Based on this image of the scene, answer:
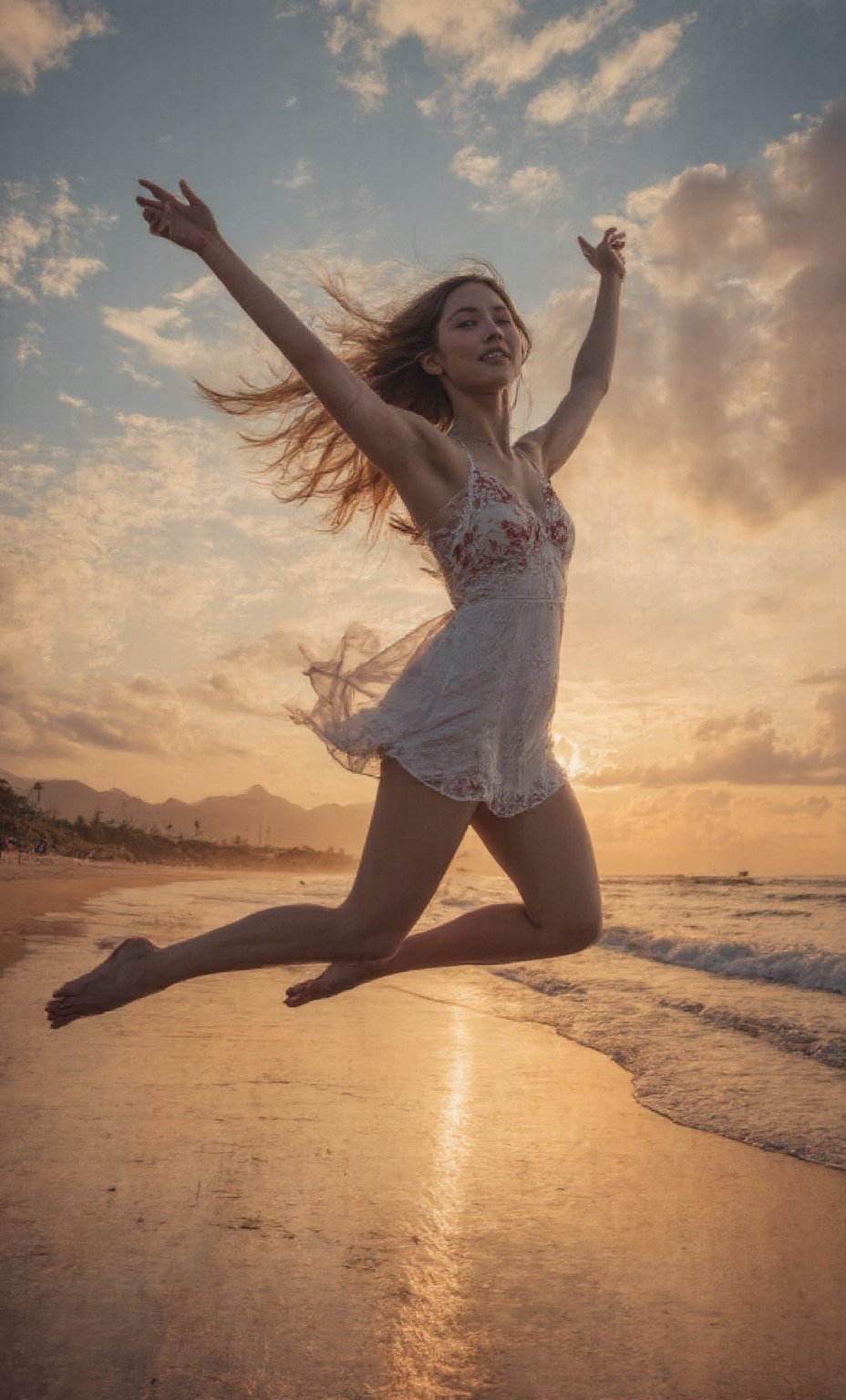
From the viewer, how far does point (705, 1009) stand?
6.45 metres

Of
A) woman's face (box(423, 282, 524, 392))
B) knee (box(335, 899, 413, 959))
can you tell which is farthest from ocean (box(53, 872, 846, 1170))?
woman's face (box(423, 282, 524, 392))

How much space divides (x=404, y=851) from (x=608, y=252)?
2.73 metres

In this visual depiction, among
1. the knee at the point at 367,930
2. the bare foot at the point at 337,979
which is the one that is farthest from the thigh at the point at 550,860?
the bare foot at the point at 337,979

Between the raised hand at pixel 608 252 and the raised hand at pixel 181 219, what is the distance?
1952mm

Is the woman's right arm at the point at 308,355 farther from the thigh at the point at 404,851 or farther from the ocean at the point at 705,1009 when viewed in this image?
the ocean at the point at 705,1009

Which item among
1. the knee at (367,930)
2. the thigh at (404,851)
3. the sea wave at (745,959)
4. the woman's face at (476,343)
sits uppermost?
the woman's face at (476,343)

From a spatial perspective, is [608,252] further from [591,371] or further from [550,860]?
[550,860]

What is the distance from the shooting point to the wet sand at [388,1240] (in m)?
1.95

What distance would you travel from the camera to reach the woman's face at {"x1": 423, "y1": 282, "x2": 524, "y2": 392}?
10.3ft

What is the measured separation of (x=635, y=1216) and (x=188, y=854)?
10060 centimetres

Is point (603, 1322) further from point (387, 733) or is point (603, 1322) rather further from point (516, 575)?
point (516, 575)

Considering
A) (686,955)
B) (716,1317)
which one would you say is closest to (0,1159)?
(716,1317)

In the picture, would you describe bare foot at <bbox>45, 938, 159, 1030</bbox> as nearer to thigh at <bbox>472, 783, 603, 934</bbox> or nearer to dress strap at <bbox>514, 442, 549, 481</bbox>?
thigh at <bbox>472, 783, 603, 934</bbox>

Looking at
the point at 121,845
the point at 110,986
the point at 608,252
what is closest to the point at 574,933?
the point at 110,986
